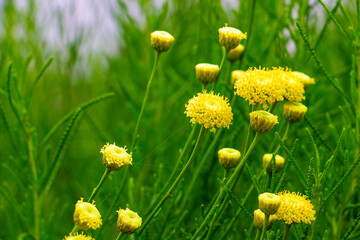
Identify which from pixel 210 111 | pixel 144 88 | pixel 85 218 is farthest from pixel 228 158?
pixel 144 88

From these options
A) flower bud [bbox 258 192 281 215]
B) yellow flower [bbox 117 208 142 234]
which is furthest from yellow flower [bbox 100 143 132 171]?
flower bud [bbox 258 192 281 215]

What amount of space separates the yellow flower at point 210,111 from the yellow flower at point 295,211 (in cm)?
12

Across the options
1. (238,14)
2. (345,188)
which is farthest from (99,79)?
(345,188)

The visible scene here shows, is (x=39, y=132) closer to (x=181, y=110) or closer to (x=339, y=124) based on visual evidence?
(x=181, y=110)

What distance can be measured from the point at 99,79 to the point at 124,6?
0.46 metres

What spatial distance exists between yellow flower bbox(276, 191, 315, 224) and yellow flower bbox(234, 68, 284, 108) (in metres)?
0.12

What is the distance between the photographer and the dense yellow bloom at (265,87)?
22.3 inches

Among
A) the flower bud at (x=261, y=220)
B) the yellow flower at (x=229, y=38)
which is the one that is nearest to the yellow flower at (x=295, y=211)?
the flower bud at (x=261, y=220)

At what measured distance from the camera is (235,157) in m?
0.61

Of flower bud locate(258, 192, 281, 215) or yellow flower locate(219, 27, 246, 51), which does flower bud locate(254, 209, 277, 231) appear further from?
yellow flower locate(219, 27, 246, 51)

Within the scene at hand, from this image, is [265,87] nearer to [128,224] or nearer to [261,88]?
[261,88]

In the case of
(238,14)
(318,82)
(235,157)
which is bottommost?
(235,157)

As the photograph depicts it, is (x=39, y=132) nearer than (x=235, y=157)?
No

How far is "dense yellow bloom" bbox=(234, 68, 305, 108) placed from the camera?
1.86 ft
